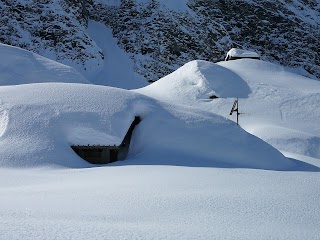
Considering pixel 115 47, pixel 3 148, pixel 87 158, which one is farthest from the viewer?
pixel 115 47

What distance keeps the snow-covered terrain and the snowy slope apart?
0.12 metres

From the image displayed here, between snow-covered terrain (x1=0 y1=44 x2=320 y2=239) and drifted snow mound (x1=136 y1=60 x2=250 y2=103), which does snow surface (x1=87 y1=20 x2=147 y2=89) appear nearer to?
drifted snow mound (x1=136 y1=60 x2=250 y2=103)

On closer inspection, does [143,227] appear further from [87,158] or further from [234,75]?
[234,75]

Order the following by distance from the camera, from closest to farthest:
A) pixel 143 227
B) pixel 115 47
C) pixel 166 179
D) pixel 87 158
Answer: pixel 143 227, pixel 166 179, pixel 87 158, pixel 115 47

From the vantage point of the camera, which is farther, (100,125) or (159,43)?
(159,43)

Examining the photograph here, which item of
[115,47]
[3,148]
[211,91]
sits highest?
[115,47]

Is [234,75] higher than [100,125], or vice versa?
[234,75]

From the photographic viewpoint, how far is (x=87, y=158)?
10648mm

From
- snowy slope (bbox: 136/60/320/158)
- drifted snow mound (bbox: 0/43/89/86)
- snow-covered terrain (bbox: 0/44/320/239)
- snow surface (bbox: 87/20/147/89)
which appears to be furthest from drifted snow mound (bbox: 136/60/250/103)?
snow surface (bbox: 87/20/147/89)

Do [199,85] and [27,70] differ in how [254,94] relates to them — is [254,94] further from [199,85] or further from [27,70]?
[27,70]

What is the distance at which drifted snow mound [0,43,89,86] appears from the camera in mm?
18502

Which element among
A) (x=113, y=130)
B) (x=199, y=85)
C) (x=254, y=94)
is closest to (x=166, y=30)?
(x=199, y=85)

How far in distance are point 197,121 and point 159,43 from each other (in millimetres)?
24022

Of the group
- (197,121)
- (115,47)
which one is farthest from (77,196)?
(115,47)
